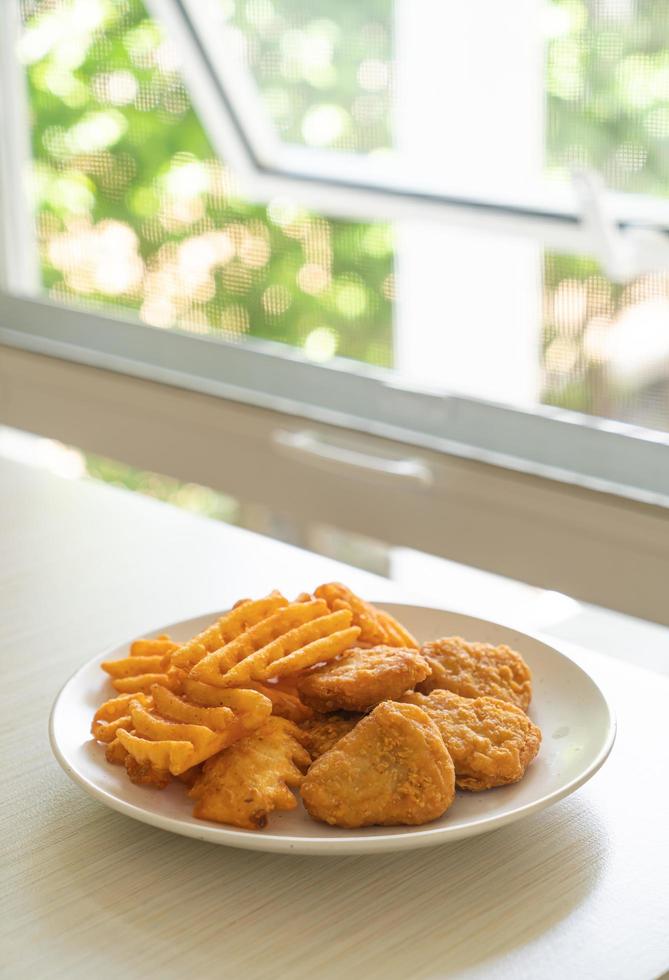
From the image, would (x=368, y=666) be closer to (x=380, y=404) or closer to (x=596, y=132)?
(x=380, y=404)

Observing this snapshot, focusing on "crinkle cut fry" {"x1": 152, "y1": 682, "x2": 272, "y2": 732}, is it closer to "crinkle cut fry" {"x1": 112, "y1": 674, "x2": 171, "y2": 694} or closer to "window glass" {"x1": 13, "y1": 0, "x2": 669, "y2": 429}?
"crinkle cut fry" {"x1": 112, "y1": 674, "x2": 171, "y2": 694}

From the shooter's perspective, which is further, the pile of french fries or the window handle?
the window handle

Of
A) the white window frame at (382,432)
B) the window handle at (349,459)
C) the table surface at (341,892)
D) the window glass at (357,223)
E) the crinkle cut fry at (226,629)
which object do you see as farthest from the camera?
the window glass at (357,223)

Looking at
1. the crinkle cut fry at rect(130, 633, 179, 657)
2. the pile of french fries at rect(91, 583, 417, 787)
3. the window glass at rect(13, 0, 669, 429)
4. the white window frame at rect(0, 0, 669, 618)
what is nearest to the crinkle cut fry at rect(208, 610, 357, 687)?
the pile of french fries at rect(91, 583, 417, 787)

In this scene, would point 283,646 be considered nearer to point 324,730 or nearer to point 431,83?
point 324,730

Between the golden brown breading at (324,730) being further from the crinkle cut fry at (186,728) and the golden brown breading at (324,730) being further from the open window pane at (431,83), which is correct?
the open window pane at (431,83)

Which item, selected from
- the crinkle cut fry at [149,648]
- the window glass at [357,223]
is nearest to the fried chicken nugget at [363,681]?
the crinkle cut fry at [149,648]

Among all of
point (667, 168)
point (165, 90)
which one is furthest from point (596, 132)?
point (165, 90)
